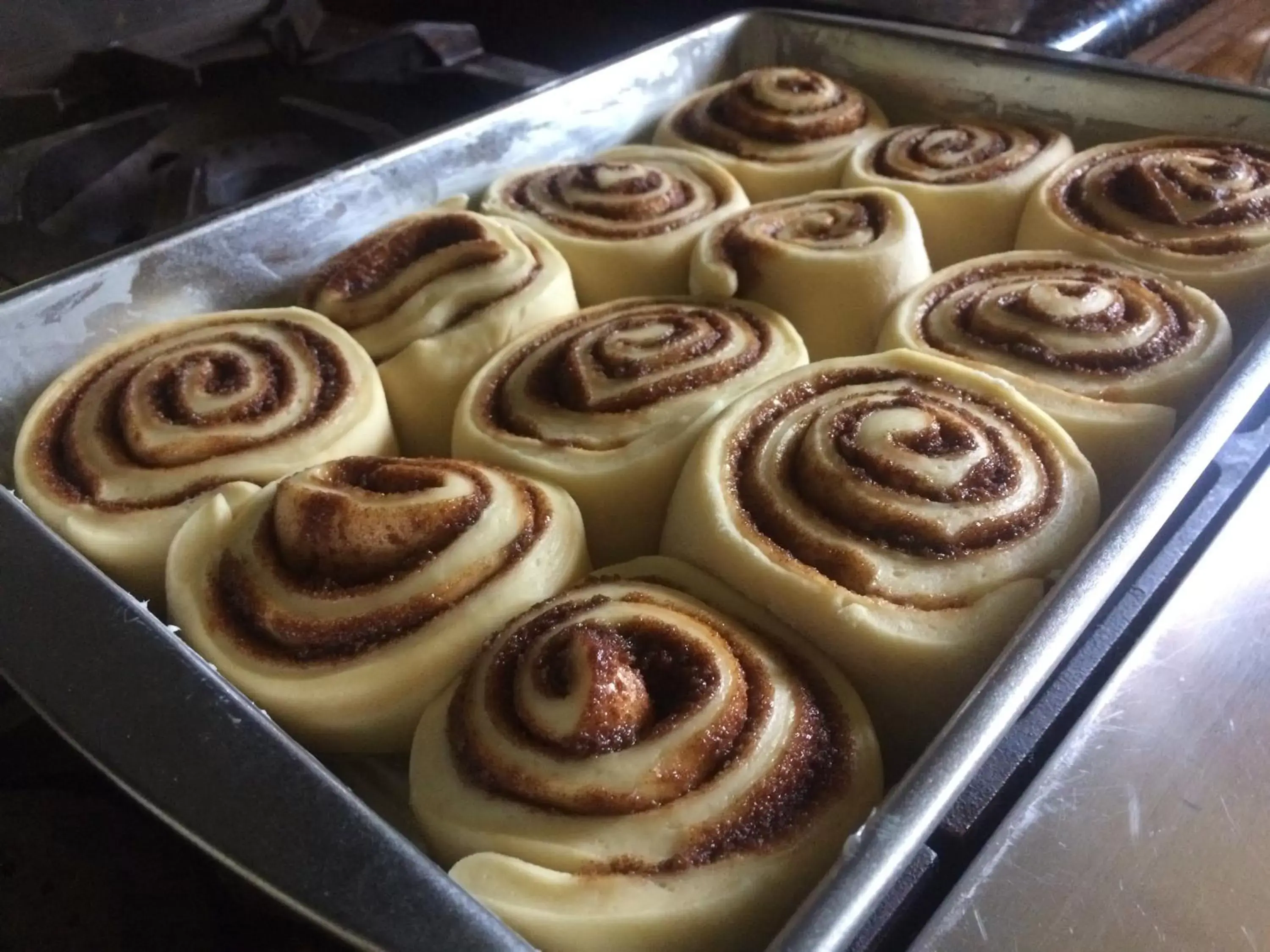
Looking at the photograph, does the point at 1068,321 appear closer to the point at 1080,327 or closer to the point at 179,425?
the point at 1080,327

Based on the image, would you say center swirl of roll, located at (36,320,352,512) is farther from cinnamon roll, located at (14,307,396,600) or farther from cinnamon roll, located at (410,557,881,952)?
cinnamon roll, located at (410,557,881,952)

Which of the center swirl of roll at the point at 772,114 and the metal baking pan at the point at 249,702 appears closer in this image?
the metal baking pan at the point at 249,702

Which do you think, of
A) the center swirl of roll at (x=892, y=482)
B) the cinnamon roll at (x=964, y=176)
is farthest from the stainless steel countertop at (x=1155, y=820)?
the cinnamon roll at (x=964, y=176)

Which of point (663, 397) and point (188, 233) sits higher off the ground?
point (188, 233)

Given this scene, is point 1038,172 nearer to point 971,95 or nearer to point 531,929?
point 971,95

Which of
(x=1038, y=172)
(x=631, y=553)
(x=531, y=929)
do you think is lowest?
(x=631, y=553)

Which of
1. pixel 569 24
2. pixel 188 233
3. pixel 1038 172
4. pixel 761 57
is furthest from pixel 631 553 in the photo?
pixel 569 24

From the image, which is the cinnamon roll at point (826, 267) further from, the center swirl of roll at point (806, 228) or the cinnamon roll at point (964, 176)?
the cinnamon roll at point (964, 176)

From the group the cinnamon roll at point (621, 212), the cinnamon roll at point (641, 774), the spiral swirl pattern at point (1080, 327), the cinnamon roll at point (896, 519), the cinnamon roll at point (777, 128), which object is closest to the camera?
the cinnamon roll at point (641, 774)
